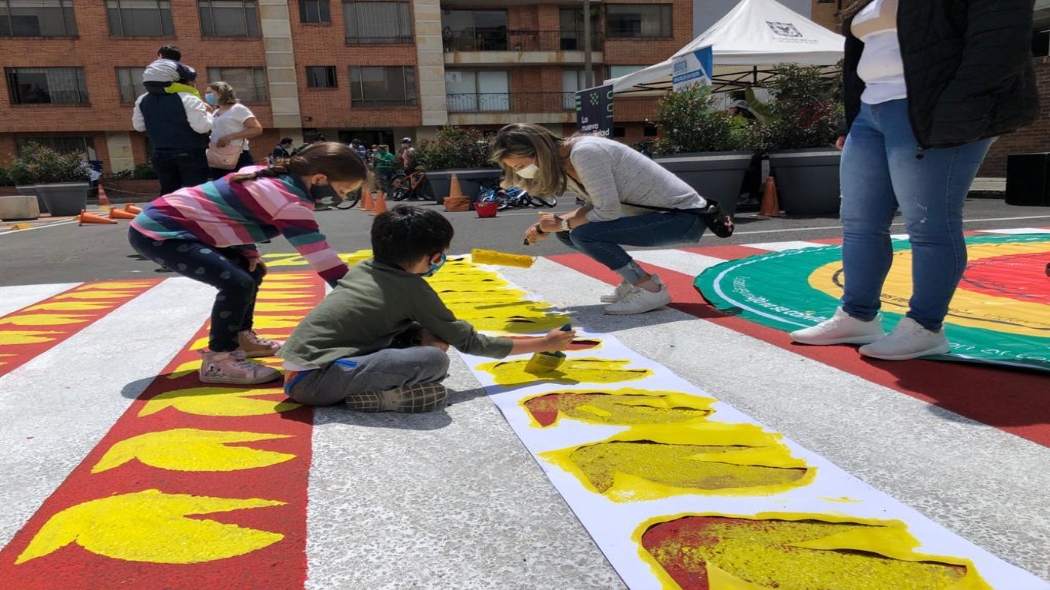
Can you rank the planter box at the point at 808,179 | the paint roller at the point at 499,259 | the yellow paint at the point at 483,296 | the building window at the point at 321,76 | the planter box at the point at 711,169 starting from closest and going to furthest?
the paint roller at the point at 499,259, the yellow paint at the point at 483,296, the planter box at the point at 711,169, the planter box at the point at 808,179, the building window at the point at 321,76

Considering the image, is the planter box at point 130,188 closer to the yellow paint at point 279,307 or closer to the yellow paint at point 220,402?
the yellow paint at point 279,307

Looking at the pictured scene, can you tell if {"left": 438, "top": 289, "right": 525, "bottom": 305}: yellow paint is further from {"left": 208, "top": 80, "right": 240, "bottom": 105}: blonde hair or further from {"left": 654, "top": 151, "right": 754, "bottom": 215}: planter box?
{"left": 654, "top": 151, "right": 754, "bottom": 215}: planter box

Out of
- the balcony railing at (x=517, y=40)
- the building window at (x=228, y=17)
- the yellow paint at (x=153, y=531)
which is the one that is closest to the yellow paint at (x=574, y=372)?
the yellow paint at (x=153, y=531)

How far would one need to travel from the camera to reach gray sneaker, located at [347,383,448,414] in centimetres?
234

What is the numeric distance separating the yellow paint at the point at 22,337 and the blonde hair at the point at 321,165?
5.77ft

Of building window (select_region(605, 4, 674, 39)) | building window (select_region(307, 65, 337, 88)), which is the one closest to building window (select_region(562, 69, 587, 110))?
building window (select_region(605, 4, 674, 39))

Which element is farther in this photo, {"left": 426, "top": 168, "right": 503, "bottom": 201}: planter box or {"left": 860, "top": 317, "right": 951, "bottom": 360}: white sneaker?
{"left": 426, "top": 168, "right": 503, "bottom": 201}: planter box

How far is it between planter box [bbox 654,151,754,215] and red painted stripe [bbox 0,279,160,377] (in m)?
6.11

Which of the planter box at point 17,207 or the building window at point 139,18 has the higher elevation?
the building window at point 139,18

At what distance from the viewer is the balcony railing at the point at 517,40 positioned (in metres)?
33.7

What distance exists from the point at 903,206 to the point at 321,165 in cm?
229

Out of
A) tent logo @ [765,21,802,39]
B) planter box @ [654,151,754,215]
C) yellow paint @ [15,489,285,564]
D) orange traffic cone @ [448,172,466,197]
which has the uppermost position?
tent logo @ [765,21,802,39]

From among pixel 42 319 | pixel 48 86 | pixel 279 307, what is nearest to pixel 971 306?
pixel 279 307

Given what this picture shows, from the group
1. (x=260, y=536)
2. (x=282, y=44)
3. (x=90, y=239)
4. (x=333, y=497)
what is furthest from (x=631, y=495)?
(x=282, y=44)
